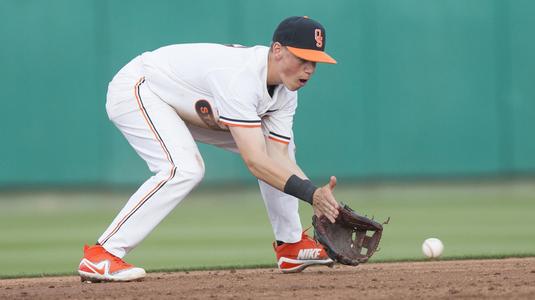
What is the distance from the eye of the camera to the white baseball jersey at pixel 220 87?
501cm

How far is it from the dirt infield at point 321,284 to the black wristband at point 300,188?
0.43 m

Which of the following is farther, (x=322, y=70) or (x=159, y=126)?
(x=322, y=70)

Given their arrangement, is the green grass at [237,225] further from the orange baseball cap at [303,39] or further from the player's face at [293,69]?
the orange baseball cap at [303,39]

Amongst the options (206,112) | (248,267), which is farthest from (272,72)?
(248,267)

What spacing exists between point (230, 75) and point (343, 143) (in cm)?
710

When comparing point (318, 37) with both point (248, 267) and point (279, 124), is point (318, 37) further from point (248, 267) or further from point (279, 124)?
point (248, 267)

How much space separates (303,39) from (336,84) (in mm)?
7148

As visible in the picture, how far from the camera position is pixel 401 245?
7.55 meters

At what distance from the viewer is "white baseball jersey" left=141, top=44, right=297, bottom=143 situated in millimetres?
5012

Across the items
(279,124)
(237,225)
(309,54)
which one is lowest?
(237,225)

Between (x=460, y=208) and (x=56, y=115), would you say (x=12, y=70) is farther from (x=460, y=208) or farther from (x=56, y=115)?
(x=460, y=208)

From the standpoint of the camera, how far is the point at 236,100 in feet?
16.4

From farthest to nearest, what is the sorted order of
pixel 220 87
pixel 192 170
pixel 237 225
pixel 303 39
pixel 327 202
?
pixel 237 225
pixel 192 170
pixel 220 87
pixel 303 39
pixel 327 202

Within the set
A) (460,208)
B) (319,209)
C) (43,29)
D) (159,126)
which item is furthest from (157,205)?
(43,29)
